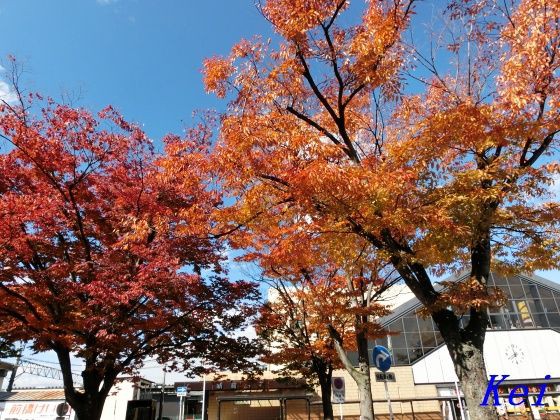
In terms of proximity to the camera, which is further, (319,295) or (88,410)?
(319,295)

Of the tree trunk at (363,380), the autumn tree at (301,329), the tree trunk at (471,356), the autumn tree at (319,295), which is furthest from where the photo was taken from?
the autumn tree at (301,329)

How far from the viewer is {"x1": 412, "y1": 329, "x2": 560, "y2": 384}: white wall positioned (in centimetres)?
2431

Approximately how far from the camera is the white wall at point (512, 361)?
24.3 m

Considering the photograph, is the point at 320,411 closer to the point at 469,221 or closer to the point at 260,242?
A: the point at 260,242

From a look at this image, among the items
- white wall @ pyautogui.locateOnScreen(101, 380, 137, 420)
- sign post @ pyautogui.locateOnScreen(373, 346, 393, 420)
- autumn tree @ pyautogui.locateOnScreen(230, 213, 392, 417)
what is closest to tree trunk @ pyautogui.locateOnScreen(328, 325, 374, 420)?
autumn tree @ pyautogui.locateOnScreen(230, 213, 392, 417)

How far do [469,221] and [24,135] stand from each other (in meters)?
10.1

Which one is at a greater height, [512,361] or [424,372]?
[512,361]

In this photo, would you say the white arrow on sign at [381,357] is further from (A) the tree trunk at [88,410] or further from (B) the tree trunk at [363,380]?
(A) the tree trunk at [88,410]

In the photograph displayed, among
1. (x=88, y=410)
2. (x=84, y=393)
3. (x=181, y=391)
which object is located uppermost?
(x=181, y=391)

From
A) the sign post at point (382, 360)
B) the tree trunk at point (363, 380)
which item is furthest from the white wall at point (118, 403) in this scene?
the sign post at point (382, 360)

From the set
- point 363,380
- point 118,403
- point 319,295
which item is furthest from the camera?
point 118,403

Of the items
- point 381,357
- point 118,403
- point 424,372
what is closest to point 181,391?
point 118,403

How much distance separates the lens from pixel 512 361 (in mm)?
24609

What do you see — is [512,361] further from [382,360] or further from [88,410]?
[88,410]
